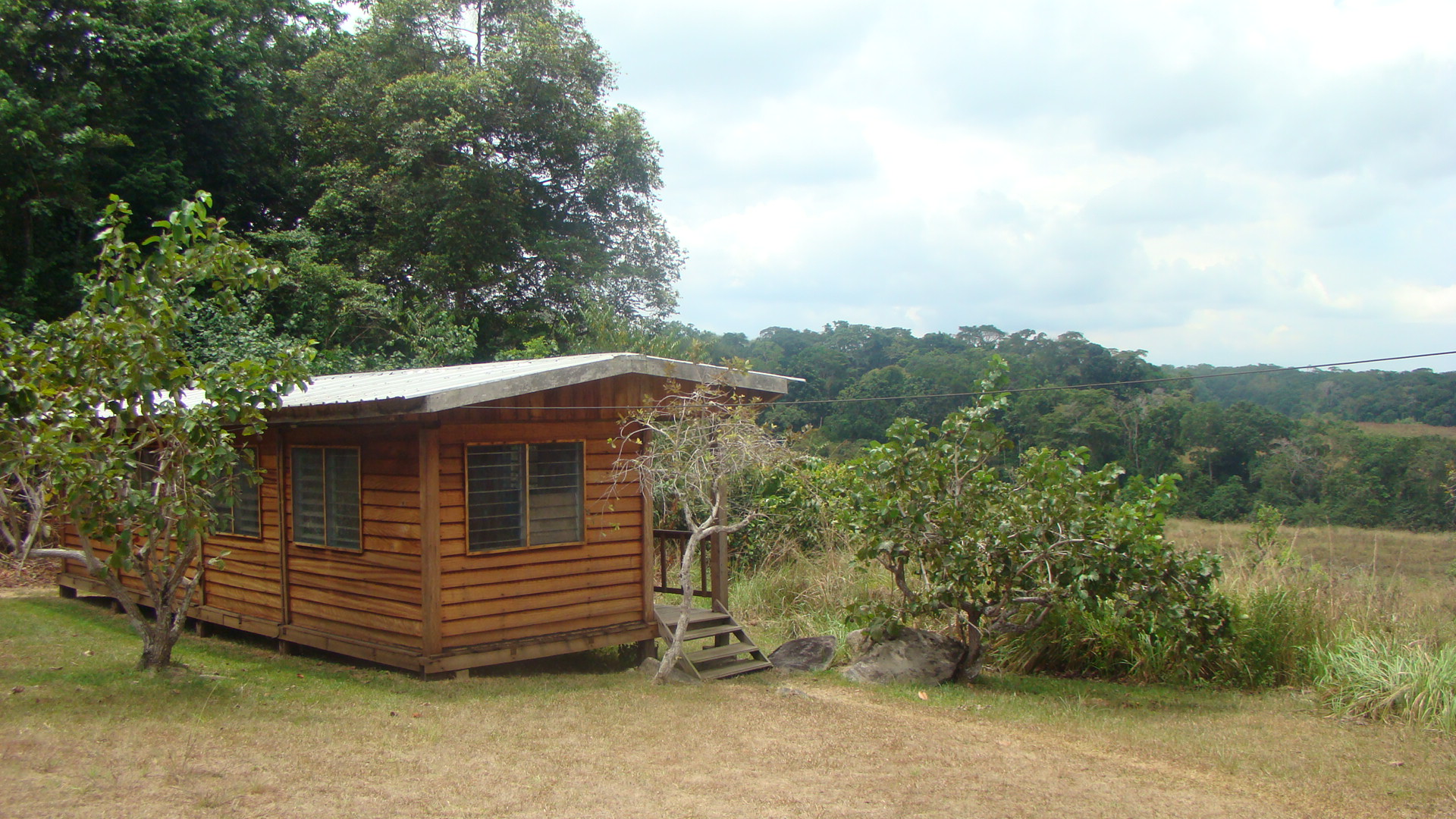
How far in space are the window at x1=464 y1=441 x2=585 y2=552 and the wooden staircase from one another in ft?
4.59

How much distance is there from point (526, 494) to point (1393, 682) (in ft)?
23.0

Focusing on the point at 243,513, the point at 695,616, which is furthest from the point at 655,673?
the point at 243,513

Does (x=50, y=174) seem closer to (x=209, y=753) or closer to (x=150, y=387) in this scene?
(x=150, y=387)

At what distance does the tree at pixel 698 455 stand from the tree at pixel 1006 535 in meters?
1.42

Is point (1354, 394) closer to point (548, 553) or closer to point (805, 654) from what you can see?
point (805, 654)

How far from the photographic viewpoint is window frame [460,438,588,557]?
793cm

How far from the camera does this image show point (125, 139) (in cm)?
1767

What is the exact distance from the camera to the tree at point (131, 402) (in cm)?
661

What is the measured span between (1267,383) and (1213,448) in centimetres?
1183

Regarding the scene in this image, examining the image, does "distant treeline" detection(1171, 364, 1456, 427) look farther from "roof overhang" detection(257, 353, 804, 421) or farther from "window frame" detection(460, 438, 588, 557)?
"window frame" detection(460, 438, 588, 557)

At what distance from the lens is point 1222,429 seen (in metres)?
25.3

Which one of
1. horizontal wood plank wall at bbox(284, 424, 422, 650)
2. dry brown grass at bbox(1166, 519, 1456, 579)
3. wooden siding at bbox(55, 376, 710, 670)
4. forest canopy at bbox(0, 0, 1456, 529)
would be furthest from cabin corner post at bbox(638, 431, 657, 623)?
forest canopy at bbox(0, 0, 1456, 529)

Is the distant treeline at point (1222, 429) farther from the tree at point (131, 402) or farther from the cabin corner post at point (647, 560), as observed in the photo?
the tree at point (131, 402)

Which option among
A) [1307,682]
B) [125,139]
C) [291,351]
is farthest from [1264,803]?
[125,139]
